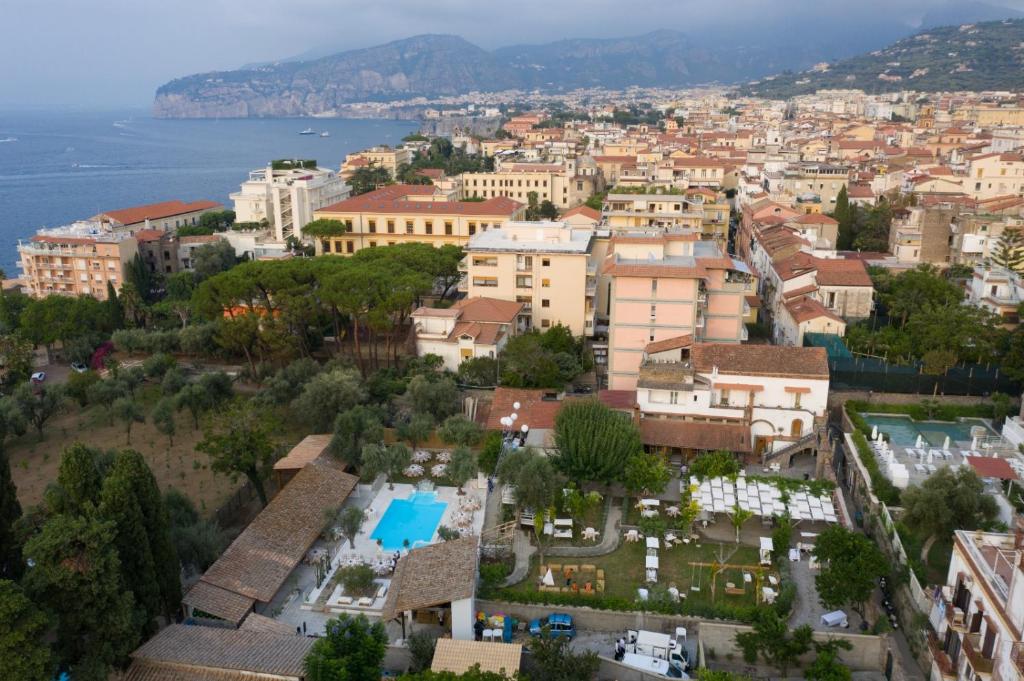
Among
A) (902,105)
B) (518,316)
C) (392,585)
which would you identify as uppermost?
(902,105)

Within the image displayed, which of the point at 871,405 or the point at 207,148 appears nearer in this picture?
the point at 871,405

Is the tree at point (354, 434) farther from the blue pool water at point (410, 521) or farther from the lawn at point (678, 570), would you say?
the lawn at point (678, 570)

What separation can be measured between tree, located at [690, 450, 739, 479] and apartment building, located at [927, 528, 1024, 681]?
7.38 meters

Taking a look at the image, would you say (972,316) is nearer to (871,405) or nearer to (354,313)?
(871,405)

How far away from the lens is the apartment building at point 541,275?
3831 cm

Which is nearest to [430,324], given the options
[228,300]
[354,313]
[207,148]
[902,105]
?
[354,313]

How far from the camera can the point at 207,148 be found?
652 feet

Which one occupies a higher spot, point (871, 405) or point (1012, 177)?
point (1012, 177)

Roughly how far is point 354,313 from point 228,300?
664 cm

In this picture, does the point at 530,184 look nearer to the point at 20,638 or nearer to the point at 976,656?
the point at 976,656

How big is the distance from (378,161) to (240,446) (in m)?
72.6

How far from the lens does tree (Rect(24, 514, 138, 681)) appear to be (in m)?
15.8

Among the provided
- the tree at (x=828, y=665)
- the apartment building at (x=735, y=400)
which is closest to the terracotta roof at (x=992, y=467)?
the apartment building at (x=735, y=400)

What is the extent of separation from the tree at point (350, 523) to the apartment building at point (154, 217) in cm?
4116
